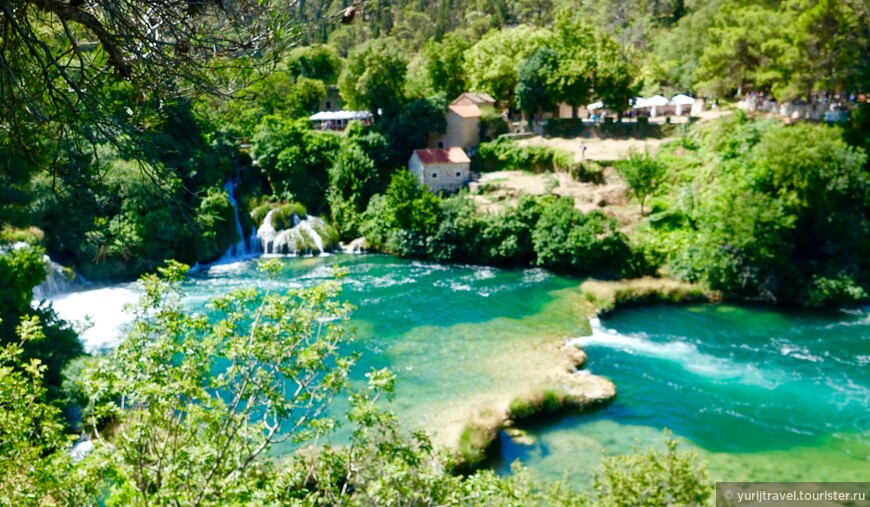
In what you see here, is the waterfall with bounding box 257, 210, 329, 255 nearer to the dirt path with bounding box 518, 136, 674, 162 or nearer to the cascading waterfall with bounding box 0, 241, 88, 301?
the cascading waterfall with bounding box 0, 241, 88, 301

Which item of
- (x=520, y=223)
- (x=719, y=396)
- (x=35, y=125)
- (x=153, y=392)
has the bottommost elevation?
(x=719, y=396)

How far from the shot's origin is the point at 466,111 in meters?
43.9

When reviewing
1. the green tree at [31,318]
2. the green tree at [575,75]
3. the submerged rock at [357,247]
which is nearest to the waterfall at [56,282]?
the green tree at [31,318]

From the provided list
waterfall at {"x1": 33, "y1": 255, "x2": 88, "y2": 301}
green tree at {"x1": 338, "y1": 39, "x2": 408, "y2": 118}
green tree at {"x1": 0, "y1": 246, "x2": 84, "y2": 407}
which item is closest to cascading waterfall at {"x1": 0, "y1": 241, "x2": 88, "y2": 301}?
waterfall at {"x1": 33, "y1": 255, "x2": 88, "y2": 301}

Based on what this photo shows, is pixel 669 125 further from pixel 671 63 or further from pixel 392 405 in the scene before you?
pixel 392 405

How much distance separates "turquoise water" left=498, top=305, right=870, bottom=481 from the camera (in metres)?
15.9

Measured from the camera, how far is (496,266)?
32438 mm

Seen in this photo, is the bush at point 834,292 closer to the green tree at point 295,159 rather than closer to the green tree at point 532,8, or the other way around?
the green tree at point 295,159

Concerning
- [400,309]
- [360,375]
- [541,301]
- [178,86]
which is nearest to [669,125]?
[541,301]

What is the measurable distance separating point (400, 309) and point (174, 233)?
12375 millimetres

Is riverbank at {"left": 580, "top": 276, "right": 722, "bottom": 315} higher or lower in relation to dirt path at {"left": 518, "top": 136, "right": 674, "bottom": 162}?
lower

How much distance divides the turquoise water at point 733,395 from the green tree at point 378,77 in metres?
22.2

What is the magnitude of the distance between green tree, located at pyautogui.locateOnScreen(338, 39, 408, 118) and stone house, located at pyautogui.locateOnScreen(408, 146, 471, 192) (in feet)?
14.2

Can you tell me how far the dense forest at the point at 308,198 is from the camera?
5523 mm
